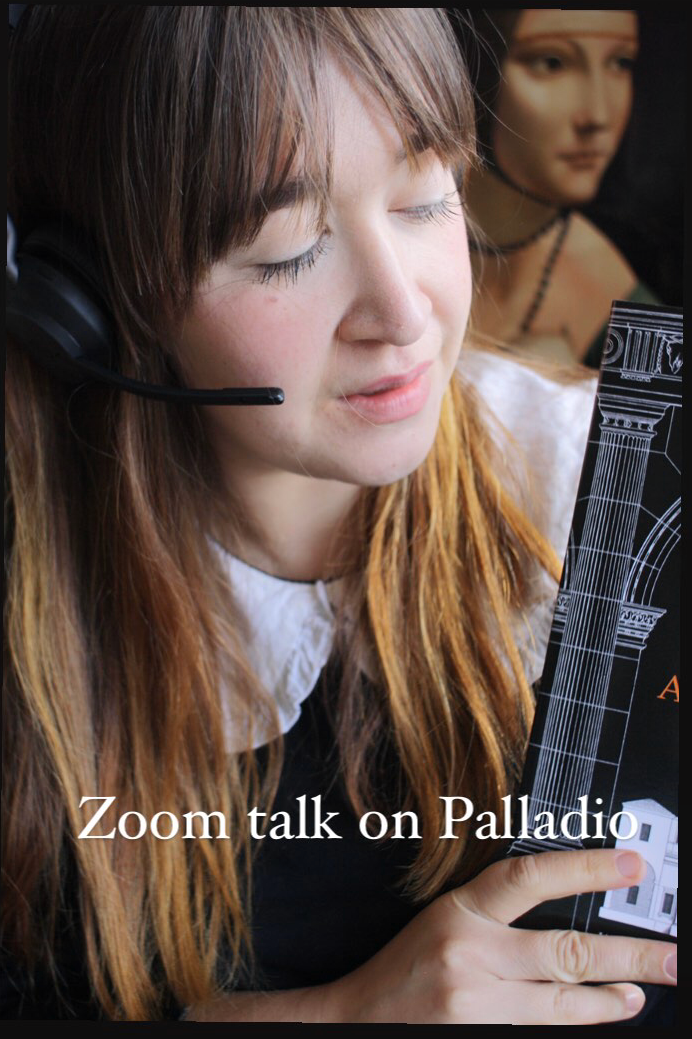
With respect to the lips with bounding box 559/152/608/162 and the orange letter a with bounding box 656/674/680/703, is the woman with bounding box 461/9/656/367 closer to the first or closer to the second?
the lips with bounding box 559/152/608/162

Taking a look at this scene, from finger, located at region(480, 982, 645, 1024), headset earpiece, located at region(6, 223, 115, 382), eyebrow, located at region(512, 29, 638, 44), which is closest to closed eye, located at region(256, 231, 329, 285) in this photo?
headset earpiece, located at region(6, 223, 115, 382)

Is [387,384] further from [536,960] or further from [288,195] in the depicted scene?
[536,960]

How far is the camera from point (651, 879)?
0.68 meters

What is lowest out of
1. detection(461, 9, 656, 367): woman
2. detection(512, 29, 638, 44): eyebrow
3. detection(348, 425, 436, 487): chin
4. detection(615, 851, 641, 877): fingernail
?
detection(615, 851, 641, 877): fingernail

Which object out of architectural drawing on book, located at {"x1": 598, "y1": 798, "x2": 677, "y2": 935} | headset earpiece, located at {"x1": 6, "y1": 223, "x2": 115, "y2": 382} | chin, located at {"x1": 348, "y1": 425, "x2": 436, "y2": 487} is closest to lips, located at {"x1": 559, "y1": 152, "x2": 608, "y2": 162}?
chin, located at {"x1": 348, "y1": 425, "x2": 436, "y2": 487}

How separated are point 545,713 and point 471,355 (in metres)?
0.28

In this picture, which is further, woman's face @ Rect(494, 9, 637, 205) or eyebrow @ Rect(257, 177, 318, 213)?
woman's face @ Rect(494, 9, 637, 205)

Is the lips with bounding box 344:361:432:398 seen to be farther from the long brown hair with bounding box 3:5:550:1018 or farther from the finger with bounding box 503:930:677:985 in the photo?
the finger with bounding box 503:930:677:985

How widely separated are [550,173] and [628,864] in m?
0.49

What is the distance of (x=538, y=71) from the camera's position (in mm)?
738

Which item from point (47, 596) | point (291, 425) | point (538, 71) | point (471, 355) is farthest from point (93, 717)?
point (538, 71)

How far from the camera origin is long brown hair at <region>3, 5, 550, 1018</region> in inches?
26.5

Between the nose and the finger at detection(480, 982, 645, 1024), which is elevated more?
the nose

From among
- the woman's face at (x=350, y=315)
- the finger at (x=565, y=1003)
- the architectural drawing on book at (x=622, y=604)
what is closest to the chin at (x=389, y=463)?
the woman's face at (x=350, y=315)
